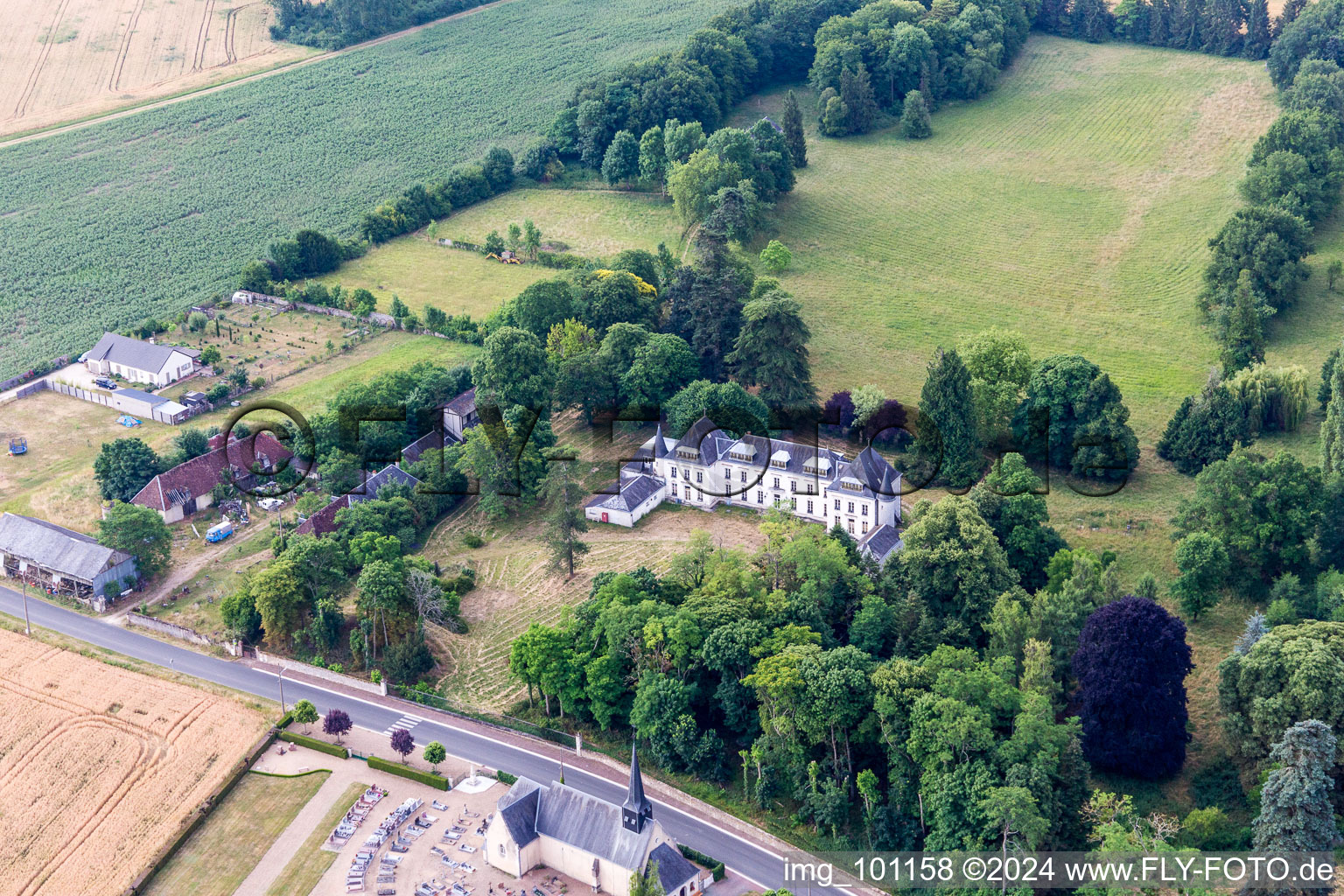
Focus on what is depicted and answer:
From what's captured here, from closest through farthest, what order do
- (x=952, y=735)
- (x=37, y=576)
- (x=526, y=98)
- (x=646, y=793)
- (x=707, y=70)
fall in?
1. (x=952, y=735)
2. (x=646, y=793)
3. (x=37, y=576)
4. (x=707, y=70)
5. (x=526, y=98)

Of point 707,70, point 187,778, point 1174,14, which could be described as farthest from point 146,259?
point 1174,14

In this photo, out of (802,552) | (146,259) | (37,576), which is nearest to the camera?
(802,552)

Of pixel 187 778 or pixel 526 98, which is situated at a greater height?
pixel 526 98

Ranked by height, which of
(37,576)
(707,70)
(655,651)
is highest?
(707,70)

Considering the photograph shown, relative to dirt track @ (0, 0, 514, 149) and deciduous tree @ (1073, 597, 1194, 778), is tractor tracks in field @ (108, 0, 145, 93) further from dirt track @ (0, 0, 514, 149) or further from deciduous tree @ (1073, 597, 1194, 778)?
deciduous tree @ (1073, 597, 1194, 778)

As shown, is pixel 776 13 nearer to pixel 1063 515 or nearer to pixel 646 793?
pixel 1063 515

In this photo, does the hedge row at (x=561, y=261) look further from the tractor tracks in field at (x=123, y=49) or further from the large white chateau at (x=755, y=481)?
the tractor tracks in field at (x=123, y=49)

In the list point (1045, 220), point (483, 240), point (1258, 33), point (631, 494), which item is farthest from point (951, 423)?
point (1258, 33)

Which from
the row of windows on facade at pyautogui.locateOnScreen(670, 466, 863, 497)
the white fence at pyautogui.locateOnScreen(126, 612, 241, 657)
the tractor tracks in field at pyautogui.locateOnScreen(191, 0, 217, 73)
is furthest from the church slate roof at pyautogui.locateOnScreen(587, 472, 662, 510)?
the tractor tracks in field at pyautogui.locateOnScreen(191, 0, 217, 73)
